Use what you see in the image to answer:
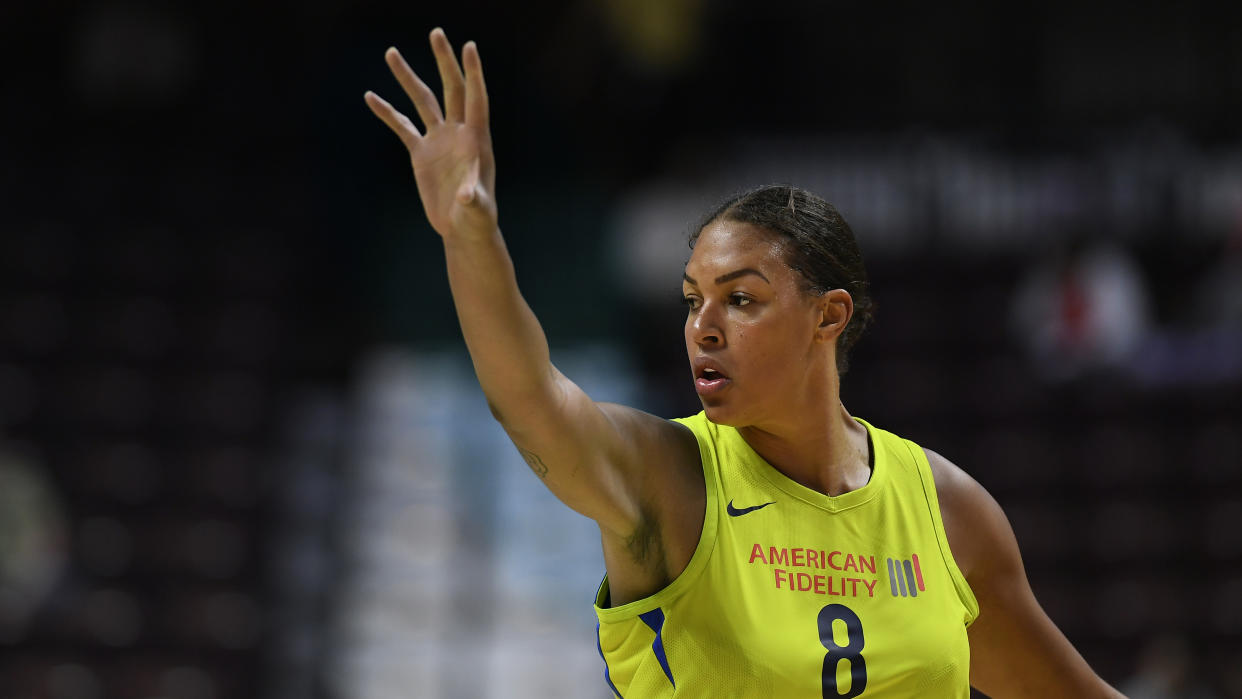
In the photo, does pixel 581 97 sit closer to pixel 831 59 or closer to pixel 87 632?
pixel 831 59

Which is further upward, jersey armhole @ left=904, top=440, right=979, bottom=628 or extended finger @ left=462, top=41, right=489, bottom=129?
extended finger @ left=462, top=41, right=489, bottom=129

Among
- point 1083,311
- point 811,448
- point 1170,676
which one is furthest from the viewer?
point 1083,311

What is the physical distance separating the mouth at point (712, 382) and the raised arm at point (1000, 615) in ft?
2.06

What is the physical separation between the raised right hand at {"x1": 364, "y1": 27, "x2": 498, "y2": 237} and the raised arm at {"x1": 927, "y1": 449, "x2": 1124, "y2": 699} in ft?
3.97

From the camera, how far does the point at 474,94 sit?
1.93m

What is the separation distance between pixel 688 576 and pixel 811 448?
398 mm

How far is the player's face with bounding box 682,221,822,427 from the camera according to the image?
2.27m

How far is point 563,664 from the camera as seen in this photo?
826 centimetres

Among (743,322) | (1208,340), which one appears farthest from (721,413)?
(1208,340)

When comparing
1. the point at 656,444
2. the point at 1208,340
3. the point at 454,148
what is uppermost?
the point at 1208,340

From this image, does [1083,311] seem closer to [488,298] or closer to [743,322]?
[743,322]

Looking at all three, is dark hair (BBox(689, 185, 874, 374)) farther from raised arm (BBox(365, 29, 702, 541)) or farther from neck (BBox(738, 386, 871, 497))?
raised arm (BBox(365, 29, 702, 541))

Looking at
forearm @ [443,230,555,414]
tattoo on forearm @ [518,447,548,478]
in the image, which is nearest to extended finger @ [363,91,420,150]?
forearm @ [443,230,555,414]

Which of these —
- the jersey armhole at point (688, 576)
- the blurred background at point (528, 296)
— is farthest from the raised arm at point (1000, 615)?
the blurred background at point (528, 296)
